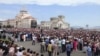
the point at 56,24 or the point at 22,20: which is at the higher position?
the point at 22,20

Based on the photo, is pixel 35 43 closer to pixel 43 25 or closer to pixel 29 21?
pixel 29 21

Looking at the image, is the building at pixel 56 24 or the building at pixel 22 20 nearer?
the building at pixel 22 20

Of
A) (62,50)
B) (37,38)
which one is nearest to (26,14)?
(37,38)

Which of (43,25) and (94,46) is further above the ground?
(94,46)

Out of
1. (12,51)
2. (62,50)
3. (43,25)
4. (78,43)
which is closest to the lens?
(12,51)

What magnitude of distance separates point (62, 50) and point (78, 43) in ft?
7.29

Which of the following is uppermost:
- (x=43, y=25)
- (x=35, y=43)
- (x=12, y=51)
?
(x=12, y=51)

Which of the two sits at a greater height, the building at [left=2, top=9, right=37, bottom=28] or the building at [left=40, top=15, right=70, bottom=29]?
the building at [left=2, top=9, right=37, bottom=28]

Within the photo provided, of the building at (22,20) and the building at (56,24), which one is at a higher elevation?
the building at (22,20)

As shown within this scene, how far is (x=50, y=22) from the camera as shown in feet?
531

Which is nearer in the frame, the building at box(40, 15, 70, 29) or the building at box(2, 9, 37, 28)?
the building at box(2, 9, 37, 28)

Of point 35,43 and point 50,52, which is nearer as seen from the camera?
point 50,52

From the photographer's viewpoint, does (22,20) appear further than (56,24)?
No

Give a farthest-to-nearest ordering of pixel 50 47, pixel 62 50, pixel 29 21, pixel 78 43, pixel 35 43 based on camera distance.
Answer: pixel 29 21 → pixel 35 43 → pixel 78 43 → pixel 62 50 → pixel 50 47
